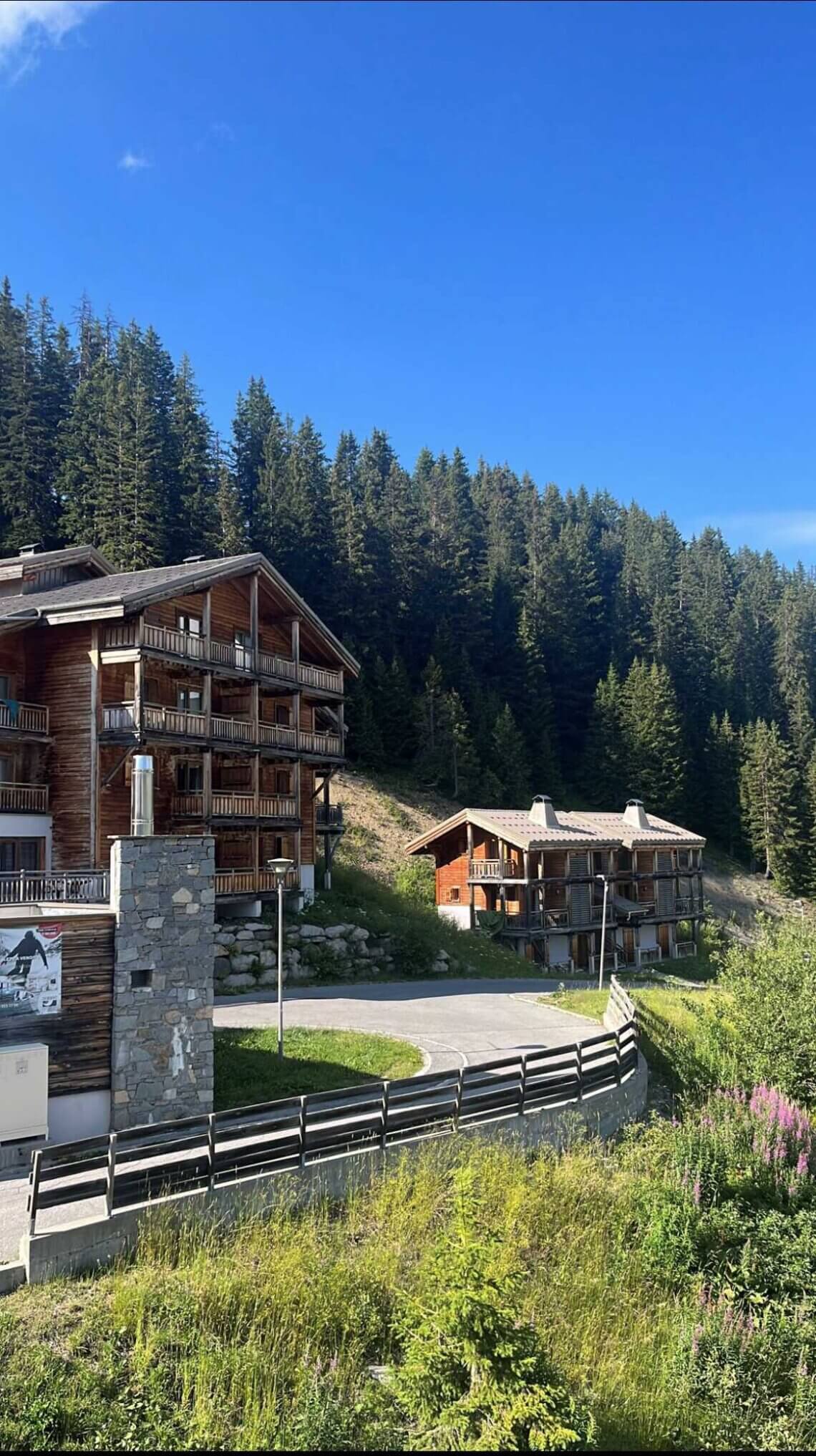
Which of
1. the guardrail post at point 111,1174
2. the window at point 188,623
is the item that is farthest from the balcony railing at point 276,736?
the guardrail post at point 111,1174

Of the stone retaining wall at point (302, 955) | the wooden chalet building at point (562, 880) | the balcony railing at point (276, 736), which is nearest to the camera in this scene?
the stone retaining wall at point (302, 955)

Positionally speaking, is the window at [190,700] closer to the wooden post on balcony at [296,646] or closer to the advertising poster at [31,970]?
the wooden post on balcony at [296,646]

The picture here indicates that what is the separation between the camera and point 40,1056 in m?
14.1

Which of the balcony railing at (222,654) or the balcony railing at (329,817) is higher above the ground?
the balcony railing at (222,654)

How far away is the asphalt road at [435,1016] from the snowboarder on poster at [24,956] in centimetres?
800

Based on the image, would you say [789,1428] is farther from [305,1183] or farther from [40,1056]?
[40,1056]

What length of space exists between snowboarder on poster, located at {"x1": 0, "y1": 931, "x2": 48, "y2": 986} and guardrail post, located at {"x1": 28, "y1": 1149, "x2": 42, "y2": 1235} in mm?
3518

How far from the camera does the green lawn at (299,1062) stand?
1728cm

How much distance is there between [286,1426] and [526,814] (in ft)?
112

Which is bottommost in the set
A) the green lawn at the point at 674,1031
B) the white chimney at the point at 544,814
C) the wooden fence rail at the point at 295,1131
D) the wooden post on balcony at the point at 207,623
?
the green lawn at the point at 674,1031

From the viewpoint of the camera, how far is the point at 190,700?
31.1 meters

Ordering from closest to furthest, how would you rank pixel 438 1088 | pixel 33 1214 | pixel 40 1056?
pixel 33 1214, pixel 40 1056, pixel 438 1088

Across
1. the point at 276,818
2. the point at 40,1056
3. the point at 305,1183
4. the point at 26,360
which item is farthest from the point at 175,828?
the point at 26,360

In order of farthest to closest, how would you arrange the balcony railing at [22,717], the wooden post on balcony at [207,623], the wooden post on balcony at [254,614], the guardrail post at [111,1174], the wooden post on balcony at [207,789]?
the wooden post on balcony at [254,614] → the wooden post on balcony at [207,623] → the wooden post on balcony at [207,789] → the balcony railing at [22,717] → the guardrail post at [111,1174]
